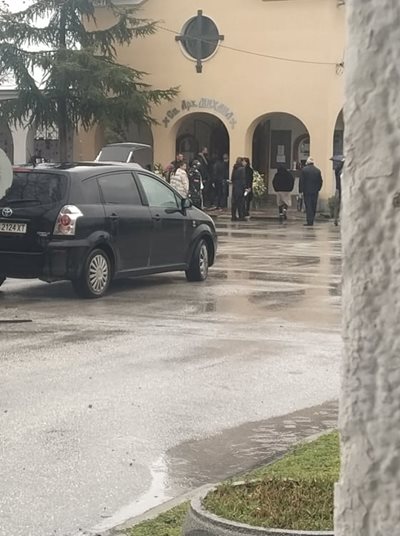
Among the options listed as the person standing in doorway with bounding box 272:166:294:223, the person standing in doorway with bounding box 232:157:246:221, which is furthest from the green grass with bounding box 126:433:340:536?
the person standing in doorway with bounding box 232:157:246:221

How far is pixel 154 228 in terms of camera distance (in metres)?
13.2

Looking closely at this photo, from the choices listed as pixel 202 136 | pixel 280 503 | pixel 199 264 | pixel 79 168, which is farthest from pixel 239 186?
pixel 280 503

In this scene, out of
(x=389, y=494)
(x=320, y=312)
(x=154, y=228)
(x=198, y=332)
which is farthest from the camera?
(x=154, y=228)

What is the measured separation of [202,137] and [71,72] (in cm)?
703

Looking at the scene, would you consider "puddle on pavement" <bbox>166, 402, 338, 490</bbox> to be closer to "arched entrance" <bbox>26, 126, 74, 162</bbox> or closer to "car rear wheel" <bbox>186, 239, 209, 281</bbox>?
"car rear wheel" <bbox>186, 239, 209, 281</bbox>

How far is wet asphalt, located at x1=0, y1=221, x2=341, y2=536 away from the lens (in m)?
5.08

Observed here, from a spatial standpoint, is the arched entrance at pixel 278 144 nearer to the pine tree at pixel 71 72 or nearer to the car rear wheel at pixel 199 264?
the pine tree at pixel 71 72

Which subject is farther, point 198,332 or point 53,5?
point 53,5

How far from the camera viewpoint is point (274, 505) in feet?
12.2

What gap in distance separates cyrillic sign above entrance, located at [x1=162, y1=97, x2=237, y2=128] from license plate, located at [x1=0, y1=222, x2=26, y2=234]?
21599 millimetres

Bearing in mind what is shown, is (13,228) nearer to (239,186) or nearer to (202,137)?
(239,186)

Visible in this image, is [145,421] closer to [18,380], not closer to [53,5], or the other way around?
[18,380]

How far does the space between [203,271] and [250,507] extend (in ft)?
34.8

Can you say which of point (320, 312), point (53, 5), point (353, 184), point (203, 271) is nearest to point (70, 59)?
point (53, 5)
